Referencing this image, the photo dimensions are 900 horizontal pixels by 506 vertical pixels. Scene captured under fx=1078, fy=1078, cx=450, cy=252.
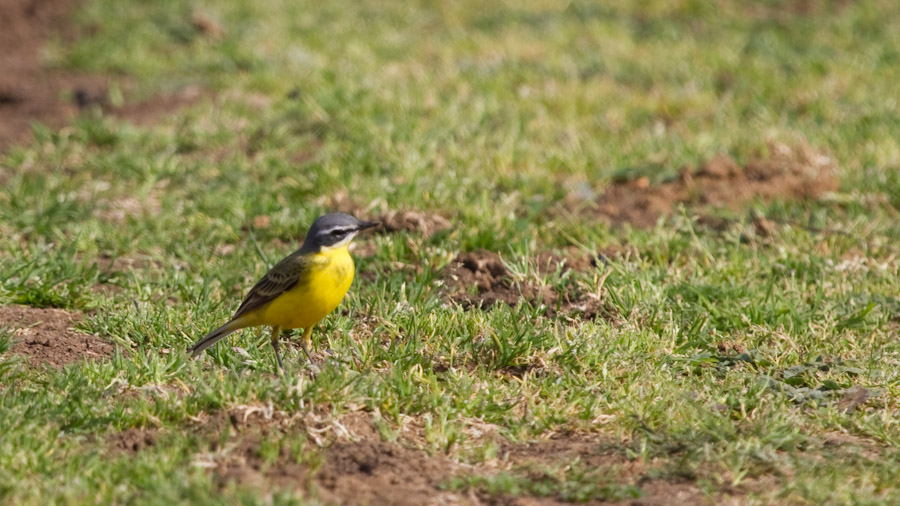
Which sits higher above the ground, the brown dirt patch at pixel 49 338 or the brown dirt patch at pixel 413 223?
the brown dirt patch at pixel 49 338

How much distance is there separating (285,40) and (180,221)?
486 cm

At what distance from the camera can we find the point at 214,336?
18.6ft

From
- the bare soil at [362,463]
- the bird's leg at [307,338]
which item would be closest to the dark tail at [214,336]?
the bird's leg at [307,338]

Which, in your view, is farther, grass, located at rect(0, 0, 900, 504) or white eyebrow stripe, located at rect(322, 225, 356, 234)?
white eyebrow stripe, located at rect(322, 225, 356, 234)

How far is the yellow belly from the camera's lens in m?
5.59

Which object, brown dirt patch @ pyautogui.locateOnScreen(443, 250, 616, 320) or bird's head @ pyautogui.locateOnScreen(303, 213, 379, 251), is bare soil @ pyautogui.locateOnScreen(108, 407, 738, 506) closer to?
bird's head @ pyautogui.locateOnScreen(303, 213, 379, 251)

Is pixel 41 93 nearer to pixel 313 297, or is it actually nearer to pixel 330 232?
pixel 330 232

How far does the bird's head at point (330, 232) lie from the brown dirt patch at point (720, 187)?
9.01 feet

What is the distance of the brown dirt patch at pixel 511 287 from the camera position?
645 centimetres

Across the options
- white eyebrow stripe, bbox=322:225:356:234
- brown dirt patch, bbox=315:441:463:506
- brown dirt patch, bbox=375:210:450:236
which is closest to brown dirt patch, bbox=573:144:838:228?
brown dirt patch, bbox=375:210:450:236

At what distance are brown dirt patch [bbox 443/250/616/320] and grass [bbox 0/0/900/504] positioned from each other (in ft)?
0.38

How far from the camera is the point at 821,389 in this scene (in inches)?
219

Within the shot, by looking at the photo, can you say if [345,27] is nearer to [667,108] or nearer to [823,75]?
[667,108]

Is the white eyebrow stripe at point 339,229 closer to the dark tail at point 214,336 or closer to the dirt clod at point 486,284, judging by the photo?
the dark tail at point 214,336
